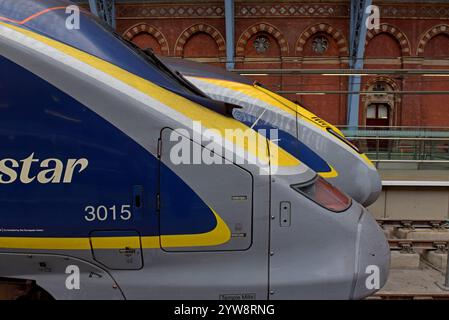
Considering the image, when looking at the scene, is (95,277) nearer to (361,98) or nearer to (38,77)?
(38,77)

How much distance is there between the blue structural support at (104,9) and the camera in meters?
14.7

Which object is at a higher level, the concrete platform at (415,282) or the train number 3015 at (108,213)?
the train number 3015 at (108,213)

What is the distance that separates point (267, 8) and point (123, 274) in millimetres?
16179

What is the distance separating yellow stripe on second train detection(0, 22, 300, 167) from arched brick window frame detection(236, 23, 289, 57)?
14.9 metres

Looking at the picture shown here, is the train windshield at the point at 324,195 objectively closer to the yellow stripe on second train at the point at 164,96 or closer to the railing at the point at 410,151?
the yellow stripe on second train at the point at 164,96

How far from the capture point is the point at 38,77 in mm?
1997

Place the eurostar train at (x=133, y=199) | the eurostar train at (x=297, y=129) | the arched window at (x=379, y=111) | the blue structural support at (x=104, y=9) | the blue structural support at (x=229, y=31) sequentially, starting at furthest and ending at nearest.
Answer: the arched window at (x=379, y=111) < the blue structural support at (x=229, y=31) < the blue structural support at (x=104, y=9) < the eurostar train at (x=297, y=129) < the eurostar train at (x=133, y=199)

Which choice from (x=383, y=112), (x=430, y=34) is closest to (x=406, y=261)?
(x=383, y=112)

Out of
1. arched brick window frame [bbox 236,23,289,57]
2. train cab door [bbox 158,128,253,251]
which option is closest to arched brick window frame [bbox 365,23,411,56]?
arched brick window frame [bbox 236,23,289,57]

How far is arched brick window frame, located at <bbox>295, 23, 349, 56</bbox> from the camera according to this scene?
53.0ft

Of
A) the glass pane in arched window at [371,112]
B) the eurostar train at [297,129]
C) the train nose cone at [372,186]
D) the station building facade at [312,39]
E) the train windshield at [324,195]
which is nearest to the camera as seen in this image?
the train windshield at [324,195]

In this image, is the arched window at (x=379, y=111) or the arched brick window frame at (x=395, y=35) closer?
the arched brick window frame at (x=395, y=35)

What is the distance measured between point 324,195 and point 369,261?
0.49 metres

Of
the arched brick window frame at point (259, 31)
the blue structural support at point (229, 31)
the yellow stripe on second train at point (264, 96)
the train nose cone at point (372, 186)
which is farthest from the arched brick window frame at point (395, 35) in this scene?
the yellow stripe on second train at point (264, 96)
